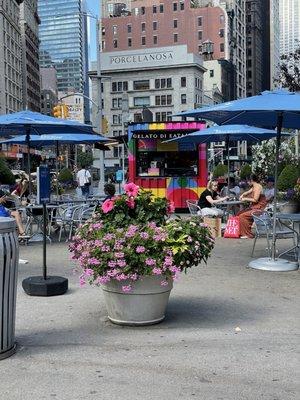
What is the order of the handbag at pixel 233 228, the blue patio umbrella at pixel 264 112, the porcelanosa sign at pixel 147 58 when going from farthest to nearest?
the porcelanosa sign at pixel 147 58 → the handbag at pixel 233 228 → the blue patio umbrella at pixel 264 112

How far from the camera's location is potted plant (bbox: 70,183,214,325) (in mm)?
5531

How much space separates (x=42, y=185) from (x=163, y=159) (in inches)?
507

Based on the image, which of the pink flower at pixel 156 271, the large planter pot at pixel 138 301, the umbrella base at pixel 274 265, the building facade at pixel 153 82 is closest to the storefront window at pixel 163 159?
the umbrella base at pixel 274 265

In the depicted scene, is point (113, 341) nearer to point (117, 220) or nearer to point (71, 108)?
point (117, 220)

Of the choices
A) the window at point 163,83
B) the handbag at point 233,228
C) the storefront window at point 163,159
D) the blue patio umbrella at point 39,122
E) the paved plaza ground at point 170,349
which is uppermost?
the window at point 163,83

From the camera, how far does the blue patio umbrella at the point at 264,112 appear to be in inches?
325

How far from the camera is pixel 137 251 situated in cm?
548

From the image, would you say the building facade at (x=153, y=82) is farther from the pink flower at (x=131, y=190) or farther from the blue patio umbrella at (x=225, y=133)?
the pink flower at (x=131, y=190)

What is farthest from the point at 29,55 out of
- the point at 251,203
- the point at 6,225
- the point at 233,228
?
the point at 6,225

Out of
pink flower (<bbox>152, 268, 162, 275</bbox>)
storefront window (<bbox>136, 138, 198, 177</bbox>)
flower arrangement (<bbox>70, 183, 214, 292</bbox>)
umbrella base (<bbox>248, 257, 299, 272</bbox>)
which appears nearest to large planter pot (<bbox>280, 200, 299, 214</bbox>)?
storefront window (<bbox>136, 138, 198, 177</bbox>)

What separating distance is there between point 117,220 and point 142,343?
50.0 inches

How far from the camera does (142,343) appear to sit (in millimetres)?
5363

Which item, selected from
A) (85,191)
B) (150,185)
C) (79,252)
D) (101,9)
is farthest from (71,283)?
(101,9)

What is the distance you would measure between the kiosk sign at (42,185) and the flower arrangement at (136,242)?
143cm
